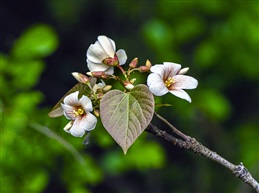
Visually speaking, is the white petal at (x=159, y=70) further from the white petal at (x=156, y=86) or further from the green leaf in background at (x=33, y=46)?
the green leaf in background at (x=33, y=46)

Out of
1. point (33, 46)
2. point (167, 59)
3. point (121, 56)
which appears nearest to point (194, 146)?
point (121, 56)

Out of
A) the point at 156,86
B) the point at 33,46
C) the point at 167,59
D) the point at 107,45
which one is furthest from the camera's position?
the point at 167,59

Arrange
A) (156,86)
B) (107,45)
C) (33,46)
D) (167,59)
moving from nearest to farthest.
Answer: (156,86), (107,45), (33,46), (167,59)

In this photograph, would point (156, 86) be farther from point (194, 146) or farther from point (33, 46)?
point (33, 46)

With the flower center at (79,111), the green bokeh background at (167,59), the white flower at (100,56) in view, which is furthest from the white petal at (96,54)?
the green bokeh background at (167,59)

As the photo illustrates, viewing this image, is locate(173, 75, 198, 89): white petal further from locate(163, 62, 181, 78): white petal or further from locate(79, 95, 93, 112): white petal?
locate(79, 95, 93, 112): white petal

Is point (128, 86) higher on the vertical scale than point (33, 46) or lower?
higher
